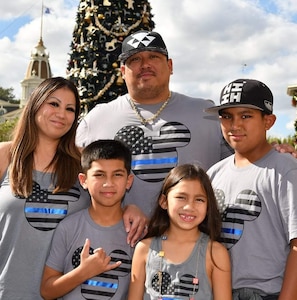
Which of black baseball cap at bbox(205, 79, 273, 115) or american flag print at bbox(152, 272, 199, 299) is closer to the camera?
american flag print at bbox(152, 272, 199, 299)

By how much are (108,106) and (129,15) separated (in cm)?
200

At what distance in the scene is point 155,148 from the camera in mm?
3789

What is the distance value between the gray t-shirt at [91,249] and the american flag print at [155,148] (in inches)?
26.2

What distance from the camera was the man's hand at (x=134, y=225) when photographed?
3156mm

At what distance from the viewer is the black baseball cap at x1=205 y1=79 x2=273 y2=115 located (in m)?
3.08

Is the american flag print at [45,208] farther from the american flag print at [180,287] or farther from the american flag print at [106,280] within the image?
the american flag print at [180,287]

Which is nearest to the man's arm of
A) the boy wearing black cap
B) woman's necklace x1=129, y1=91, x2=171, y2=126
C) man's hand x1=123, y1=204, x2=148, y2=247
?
the boy wearing black cap

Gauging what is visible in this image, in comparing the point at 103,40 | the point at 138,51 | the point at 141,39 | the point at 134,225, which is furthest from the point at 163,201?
the point at 103,40

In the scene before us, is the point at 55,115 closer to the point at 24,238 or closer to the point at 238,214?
the point at 24,238

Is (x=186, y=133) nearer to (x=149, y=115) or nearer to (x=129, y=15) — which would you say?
(x=149, y=115)

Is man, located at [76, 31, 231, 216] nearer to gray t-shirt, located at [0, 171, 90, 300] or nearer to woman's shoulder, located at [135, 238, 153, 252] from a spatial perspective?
woman's shoulder, located at [135, 238, 153, 252]

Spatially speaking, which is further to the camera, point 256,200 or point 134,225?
point 134,225

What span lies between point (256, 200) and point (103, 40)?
343cm

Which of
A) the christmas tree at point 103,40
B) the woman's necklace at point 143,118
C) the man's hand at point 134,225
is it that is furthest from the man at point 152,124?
the christmas tree at point 103,40
